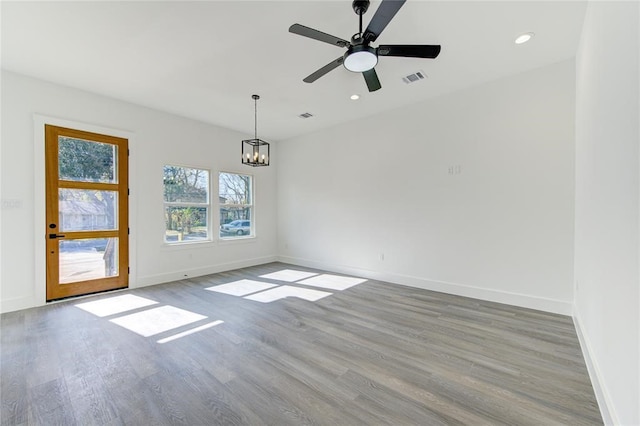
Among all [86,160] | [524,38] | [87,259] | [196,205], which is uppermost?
[524,38]

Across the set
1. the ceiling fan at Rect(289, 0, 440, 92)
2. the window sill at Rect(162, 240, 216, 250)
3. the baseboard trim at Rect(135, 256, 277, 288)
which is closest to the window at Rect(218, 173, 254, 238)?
the window sill at Rect(162, 240, 216, 250)

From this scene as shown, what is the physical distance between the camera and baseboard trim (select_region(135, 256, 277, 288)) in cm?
482

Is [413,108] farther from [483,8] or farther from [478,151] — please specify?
[483,8]

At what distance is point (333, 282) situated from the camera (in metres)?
5.00

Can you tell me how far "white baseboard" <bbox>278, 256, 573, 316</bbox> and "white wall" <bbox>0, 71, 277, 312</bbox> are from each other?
2619 mm

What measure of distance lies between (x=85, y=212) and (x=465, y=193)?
5900 millimetres

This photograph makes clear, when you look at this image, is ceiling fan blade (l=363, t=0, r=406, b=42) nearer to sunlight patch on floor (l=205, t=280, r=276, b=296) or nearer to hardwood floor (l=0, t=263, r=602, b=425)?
hardwood floor (l=0, t=263, r=602, b=425)

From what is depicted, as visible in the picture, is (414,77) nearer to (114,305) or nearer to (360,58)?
(360,58)

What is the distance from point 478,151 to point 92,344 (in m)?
5.31

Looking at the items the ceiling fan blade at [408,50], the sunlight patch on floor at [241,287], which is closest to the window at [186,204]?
the sunlight patch on floor at [241,287]

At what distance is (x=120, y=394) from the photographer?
77.4 inches

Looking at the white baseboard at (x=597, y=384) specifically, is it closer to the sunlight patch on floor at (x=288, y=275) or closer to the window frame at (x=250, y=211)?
the sunlight patch on floor at (x=288, y=275)

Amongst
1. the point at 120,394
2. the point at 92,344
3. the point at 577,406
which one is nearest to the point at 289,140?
the point at 92,344

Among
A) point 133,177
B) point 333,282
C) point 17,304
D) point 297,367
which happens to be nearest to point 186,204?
point 133,177
